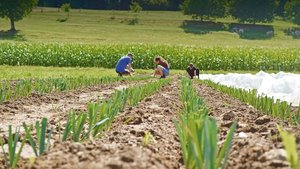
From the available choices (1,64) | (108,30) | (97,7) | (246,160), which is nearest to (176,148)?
(246,160)

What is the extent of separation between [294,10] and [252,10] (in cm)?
749

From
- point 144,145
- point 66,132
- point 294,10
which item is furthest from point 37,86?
point 294,10

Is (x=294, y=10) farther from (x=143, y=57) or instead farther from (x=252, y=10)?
(x=143, y=57)

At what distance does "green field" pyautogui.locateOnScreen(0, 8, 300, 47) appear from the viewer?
54.4 meters

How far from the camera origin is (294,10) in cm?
7912

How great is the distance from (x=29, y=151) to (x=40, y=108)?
12.1ft

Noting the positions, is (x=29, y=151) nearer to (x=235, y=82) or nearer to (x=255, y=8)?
(x=235, y=82)

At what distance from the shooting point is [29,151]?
3.59 metres

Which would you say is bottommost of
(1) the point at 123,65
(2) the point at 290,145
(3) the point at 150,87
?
(1) the point at 123,65

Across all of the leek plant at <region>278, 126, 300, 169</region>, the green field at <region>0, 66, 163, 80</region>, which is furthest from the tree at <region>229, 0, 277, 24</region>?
the leek plant at <region>278, 126, 300, 169</region>

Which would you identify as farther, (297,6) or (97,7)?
(97,7)

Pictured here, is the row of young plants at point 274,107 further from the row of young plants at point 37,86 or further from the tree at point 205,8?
the tree at point 205,8

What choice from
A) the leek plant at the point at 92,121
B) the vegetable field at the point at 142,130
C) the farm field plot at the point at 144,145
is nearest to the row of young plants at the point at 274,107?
the vegetable field at the point at 142,130

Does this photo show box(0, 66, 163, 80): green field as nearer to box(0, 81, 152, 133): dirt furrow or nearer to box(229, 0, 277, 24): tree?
box(0, 81, 152, 133): dirt furrow
